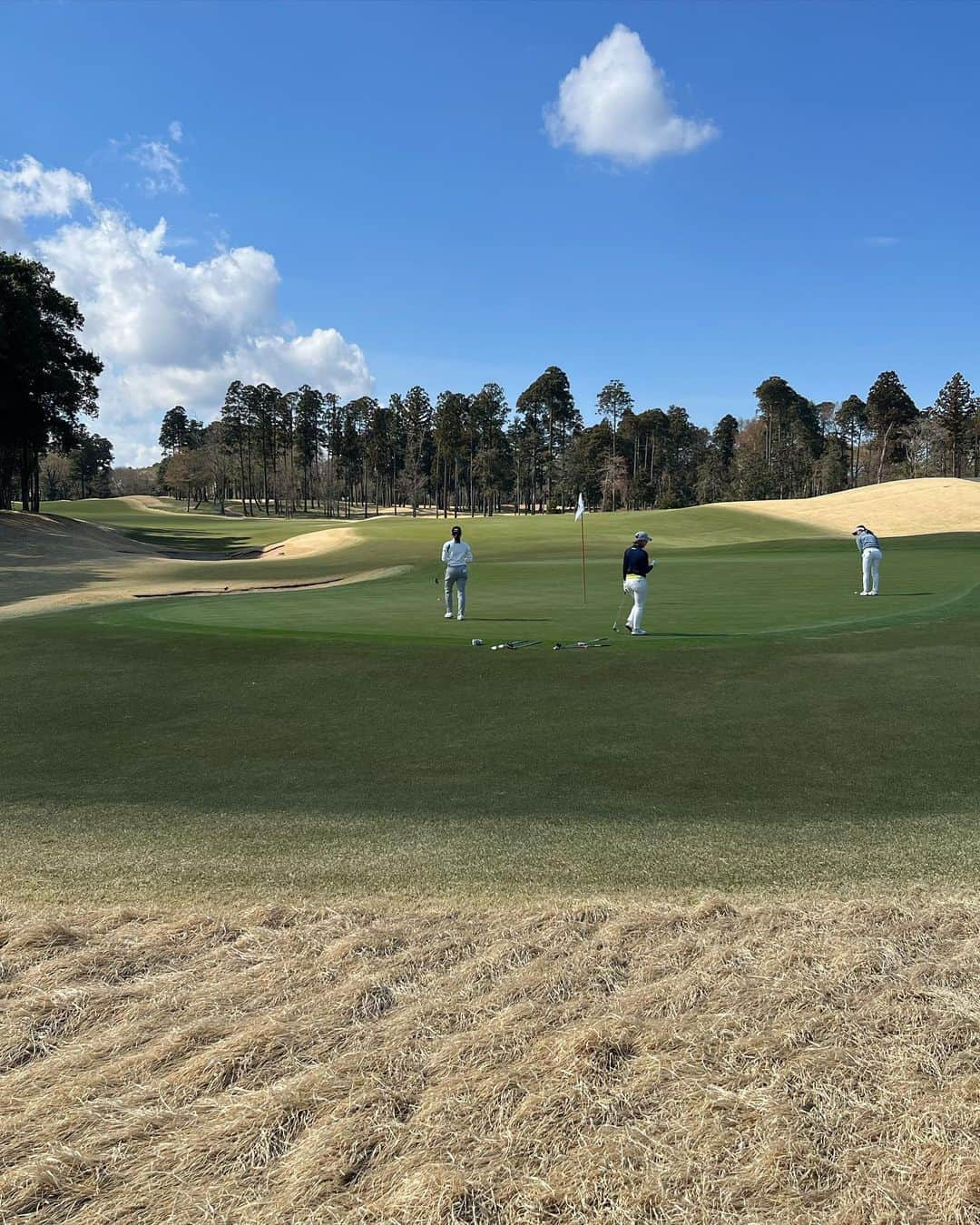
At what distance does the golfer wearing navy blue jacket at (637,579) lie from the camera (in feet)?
51.2

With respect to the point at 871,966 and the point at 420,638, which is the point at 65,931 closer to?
the point at 871,966

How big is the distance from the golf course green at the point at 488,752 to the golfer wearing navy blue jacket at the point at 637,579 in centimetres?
62

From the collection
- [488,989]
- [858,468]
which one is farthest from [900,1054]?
[858,468]

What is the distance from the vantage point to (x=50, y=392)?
59.4 m

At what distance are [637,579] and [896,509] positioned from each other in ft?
183

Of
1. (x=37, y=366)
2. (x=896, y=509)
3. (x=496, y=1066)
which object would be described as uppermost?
(x=37, y=366)

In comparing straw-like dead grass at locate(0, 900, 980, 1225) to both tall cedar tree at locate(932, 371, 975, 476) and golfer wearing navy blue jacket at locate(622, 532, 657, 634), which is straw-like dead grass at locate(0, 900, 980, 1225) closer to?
golfer wearing navy blue jacket at locate(622, 532, 657, 634)

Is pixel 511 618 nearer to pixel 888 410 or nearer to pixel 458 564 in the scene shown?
pixel 458 564

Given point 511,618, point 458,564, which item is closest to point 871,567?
point 511,618

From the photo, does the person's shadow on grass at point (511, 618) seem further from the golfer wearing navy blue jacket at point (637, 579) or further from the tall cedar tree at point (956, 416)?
the tall cedar tree at point (956, 416)

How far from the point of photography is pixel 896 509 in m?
63.2

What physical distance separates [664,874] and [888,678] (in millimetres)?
7361

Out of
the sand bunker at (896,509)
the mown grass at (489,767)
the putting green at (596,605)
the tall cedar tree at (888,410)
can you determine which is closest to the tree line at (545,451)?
the tall cedar tree at (888,410)

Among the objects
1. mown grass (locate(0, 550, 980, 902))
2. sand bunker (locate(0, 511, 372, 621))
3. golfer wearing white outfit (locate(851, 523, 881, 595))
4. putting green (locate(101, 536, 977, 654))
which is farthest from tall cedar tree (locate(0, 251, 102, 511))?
golfer wearing white outfit (locate(851, 523, 881, 595))
